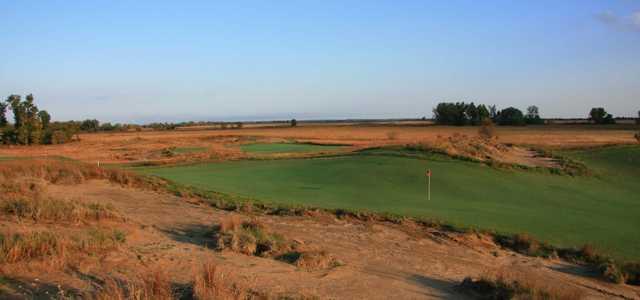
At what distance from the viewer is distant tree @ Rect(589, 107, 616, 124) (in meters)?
120

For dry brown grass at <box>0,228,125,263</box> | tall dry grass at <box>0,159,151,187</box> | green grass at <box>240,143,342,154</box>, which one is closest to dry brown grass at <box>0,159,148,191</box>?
tall dry grass at <box>0,159,151,187</box>

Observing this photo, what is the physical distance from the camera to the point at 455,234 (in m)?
13.4

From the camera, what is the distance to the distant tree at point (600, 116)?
120m

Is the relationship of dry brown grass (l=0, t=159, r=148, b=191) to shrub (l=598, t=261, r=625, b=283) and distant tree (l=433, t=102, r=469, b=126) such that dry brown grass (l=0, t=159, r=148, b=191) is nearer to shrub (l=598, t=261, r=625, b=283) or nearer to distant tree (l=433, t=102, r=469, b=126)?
shrub (l=598, t=261, r=625, b=283)

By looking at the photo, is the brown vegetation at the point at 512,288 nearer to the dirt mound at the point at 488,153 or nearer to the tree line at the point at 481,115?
the dirt mound at the point at 488,153

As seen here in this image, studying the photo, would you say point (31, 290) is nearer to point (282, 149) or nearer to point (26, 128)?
point (282, 149)

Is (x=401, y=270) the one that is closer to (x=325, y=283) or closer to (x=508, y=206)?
(x=325, y=283)

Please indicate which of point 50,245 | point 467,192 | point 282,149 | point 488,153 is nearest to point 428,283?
point 50,245

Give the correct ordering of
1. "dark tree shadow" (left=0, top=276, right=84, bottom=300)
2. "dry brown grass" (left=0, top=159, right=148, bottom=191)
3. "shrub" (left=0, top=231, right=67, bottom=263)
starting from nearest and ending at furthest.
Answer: "dark tree shadow" (left=0, top=276, right=84, bottom=300) < "shrub" (left=0, top=231, right=67, bottom=263) < "dry brown grass" (left=0, top=159, right=148, bottom=191)

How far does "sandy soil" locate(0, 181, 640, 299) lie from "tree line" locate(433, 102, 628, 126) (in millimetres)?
105329

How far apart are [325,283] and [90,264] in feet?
12.0

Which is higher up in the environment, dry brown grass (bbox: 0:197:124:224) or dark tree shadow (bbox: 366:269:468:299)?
dry brown grass (bbox: 0:197:124:224)

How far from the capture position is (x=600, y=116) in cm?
12150

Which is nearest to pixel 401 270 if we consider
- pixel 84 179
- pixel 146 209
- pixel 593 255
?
pixel 593 255
